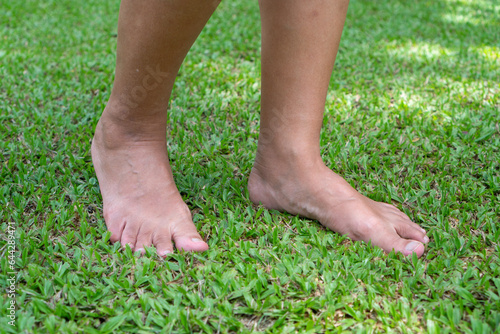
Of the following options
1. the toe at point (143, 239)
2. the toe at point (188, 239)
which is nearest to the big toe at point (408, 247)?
the toe at point (188, 239)

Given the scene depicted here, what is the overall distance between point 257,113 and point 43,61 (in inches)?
53.7

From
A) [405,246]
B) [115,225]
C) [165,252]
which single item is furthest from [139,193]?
[405,246]

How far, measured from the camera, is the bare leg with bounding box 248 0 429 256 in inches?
50.5

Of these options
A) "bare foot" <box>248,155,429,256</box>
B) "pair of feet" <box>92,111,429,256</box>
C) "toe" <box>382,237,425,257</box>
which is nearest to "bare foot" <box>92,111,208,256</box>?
"pair of feet" <box>92,111,429,256</box>

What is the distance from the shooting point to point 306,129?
137 cm

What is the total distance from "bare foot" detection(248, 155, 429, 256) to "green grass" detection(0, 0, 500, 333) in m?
0.04

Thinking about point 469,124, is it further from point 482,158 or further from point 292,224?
point 292,224

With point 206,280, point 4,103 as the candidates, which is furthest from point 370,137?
point 4,103

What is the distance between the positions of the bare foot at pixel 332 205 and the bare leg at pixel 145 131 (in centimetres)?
28

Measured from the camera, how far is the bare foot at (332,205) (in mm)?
1304

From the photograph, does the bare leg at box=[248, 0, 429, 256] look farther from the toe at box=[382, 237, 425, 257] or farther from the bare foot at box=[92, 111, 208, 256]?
the bare foot at box=[92, 111, 208, 256]

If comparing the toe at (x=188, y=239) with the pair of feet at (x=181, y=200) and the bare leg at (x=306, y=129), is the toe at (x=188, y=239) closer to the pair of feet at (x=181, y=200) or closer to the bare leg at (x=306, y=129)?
the pair of feet at (x=181, y=200)

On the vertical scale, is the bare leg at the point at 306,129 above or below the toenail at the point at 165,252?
above

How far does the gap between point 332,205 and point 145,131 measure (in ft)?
1.93
